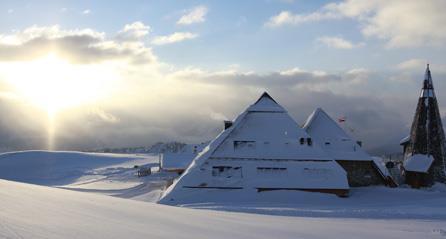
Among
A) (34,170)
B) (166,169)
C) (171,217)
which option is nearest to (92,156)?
(34,170)

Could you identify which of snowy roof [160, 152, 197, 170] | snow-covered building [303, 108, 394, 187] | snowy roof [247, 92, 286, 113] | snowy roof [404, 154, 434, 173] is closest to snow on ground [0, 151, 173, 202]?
snowy roof [160, 152, 197, 170]

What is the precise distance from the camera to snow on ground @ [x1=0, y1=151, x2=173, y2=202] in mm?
45812

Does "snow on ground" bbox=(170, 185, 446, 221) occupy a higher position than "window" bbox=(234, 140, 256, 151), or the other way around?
"window" bbox=(234, 140, 256, 151)

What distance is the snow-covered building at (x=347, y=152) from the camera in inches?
1444

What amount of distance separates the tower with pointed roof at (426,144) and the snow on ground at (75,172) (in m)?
20.3

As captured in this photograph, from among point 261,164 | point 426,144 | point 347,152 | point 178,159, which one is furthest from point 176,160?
point 261,164

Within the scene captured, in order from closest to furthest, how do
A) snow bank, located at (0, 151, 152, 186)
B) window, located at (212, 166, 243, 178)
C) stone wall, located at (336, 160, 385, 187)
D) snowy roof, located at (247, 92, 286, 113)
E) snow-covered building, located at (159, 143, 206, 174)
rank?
window, located at (212, 166, 243, 178) < snowy roof, located at (247, 92, 286, 113) < stone wall, located at (336, 160, 385, 187) < snow bank, located at (0, 151, 152, 186) < snow-covered building, located at (159, 143, 206, 174)

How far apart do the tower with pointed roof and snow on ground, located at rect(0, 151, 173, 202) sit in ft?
66.5

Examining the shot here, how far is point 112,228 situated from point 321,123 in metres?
30.7

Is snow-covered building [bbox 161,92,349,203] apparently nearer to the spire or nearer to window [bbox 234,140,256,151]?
window [bbox 234,140,256,151]

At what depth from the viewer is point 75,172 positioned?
6281cm

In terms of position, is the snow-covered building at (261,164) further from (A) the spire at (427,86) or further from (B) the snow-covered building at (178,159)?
(B) the snow-covered building at (178,159)

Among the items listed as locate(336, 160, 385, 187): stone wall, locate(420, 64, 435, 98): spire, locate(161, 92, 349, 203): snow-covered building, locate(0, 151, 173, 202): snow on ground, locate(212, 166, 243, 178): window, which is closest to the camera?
locate(161, 92, 349, 203): snow-covered building

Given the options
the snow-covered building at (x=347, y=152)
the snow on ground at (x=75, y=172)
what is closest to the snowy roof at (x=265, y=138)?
the snow-covered building at (x=347, y=152)
